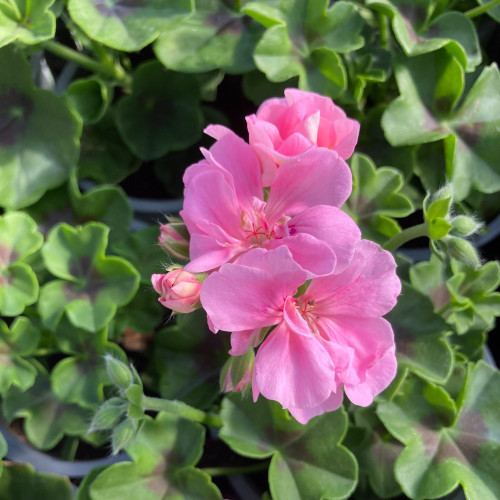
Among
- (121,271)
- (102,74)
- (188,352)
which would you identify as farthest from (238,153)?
(102,74)

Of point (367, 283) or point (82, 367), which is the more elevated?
point (367, 283)

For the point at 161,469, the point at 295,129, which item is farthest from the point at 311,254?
the point at 161,469

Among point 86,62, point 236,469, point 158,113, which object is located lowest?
point 236,469

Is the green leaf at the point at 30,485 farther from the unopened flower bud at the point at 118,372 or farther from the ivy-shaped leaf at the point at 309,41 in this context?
the ivy-shaped leaf at the point at 309,41

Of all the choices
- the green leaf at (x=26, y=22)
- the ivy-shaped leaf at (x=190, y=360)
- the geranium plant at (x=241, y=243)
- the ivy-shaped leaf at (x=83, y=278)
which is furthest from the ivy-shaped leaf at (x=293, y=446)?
the green leaf at (x=26, y=22)

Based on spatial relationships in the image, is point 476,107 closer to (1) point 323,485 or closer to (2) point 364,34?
(2) point 364,34

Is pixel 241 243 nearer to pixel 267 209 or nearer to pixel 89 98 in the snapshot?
pixel 267 209
